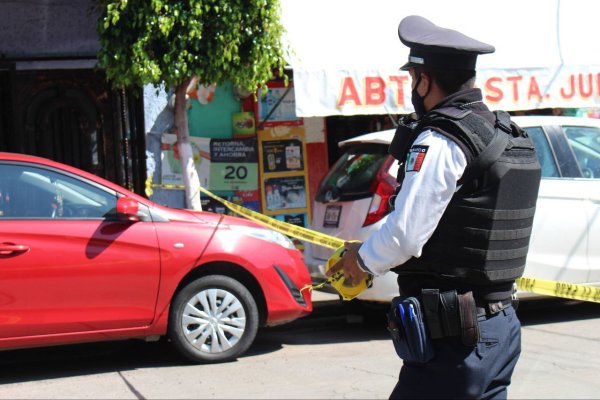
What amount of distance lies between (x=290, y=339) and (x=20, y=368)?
2.24 m

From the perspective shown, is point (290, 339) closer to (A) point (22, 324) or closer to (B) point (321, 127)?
(A) point (22, 324)

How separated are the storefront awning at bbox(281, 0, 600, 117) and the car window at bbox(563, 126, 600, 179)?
2174 mm

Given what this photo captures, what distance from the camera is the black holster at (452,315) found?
2674mm

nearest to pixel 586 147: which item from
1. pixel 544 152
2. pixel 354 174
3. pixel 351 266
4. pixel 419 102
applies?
pixel 544 152

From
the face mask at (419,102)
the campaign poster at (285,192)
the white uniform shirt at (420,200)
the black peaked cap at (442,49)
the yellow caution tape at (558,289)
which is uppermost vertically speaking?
the black peaked cap at (442,49)

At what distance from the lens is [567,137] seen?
7.54 metres

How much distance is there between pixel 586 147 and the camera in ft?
25.1

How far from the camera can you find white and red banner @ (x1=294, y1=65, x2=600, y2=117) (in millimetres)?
9227

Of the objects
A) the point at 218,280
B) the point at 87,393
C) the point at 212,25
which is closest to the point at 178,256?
the point at 218,280

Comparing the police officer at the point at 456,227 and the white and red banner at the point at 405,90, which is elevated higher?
the white and red banner at the point at 405,90

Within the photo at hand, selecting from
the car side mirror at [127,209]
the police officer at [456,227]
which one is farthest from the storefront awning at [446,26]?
the police officer at [456,227]

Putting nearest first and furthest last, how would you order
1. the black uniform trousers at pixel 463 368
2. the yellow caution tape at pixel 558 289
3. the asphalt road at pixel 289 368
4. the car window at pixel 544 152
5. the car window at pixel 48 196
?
the black uniform trousers at pixel 463 368 → the yellow caution tape at pixel 558 289 → the asphalt road at pixel 289 368 → the car window at pixel 48 196 → the car window at pixel 544 152

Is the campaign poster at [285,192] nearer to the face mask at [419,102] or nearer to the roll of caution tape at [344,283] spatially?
the roll of caution tape at [344,283]

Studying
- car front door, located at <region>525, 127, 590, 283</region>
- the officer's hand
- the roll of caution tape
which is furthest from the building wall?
the officer's hand
